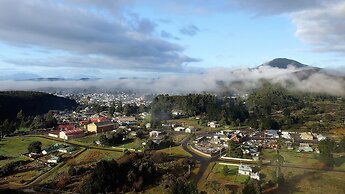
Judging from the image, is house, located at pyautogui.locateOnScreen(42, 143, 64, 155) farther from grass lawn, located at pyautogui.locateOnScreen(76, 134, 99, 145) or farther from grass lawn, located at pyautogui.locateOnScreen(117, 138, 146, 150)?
grass lawn, located at pyautogui.locateOnScreen(117, 138, 146, 150)

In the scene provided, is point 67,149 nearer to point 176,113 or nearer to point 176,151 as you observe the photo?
point 176,151

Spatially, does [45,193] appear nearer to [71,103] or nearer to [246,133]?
[246,133]

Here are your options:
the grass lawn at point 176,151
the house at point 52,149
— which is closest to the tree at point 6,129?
the house at point 52,149


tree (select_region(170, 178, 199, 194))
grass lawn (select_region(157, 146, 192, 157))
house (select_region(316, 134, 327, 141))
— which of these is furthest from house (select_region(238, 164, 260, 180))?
house (select_region(316, 134, 327, 141))

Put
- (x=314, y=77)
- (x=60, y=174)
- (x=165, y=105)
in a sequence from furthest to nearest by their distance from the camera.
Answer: (x=314, y=77) < (x=165, y=105) < (x=60, y=174)

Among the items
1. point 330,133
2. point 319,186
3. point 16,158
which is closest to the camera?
point 319,186

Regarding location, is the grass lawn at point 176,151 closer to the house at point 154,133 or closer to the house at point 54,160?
the house at point 154,133

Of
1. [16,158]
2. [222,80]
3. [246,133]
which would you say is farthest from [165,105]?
[222,80]

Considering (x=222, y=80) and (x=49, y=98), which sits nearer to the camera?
(x=49, y=98)
